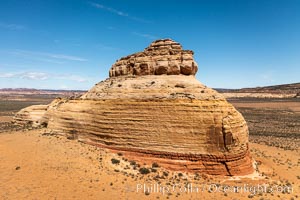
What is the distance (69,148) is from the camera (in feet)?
71.2

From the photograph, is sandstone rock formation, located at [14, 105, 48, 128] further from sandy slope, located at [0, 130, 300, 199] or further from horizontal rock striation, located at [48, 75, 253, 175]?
horizontal rock striation, located at [48, 75, 253, 175]

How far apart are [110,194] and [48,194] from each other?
12.3 feet

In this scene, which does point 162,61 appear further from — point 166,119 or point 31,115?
point 31,115

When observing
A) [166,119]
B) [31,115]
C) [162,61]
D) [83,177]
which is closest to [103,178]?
[83,177]

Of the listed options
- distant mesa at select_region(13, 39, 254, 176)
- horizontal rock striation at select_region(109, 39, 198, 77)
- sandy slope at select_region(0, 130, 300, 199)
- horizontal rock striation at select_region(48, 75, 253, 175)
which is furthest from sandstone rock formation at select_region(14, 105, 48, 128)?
horizontal rock striation at select_region(109, 39, 198, 77)

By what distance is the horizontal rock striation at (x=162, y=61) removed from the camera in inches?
880

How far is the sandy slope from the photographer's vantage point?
50.3 feet

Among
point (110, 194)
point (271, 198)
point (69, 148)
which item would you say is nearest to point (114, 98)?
point (69, 148)

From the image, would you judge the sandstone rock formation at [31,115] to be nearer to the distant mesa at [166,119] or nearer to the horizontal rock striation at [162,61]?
the distant mesa at [166,119]

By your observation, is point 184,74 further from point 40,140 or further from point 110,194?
point 40,140

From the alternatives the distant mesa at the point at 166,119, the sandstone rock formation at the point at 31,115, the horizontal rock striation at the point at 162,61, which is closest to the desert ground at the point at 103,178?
the distant mesa at the point at 166,119

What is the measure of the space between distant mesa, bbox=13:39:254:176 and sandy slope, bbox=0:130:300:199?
126cm

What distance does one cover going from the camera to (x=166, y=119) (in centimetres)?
1936

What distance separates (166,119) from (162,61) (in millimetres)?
6057
